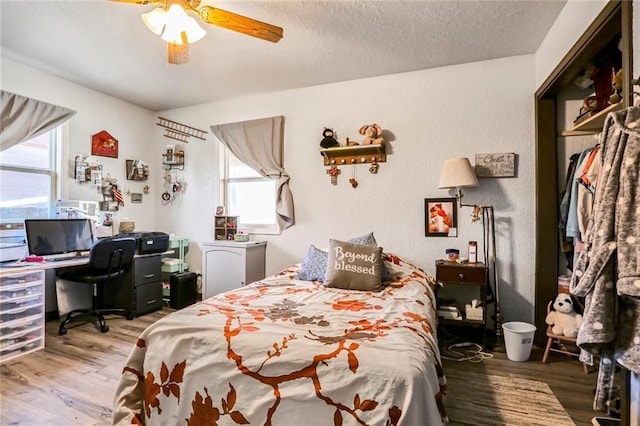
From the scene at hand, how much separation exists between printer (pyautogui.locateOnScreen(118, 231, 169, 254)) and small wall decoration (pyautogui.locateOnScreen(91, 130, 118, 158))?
0.98 metres

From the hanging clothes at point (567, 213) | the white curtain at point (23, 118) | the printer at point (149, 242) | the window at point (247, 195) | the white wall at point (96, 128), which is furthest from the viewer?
the window at point (247, 195)

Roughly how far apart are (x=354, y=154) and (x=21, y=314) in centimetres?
323

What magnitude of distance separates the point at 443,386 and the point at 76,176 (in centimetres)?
399

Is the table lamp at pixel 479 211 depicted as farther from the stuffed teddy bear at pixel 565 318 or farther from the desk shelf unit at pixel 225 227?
the desk shelf unit at pixel 225 227

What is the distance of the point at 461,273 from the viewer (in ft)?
8.66

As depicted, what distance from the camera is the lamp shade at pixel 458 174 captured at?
267 cm

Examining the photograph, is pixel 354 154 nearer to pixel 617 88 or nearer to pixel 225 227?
pixel 225 227

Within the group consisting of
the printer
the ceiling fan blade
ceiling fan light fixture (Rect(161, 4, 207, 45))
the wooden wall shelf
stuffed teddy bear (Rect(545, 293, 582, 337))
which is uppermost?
the ceiling fan blade

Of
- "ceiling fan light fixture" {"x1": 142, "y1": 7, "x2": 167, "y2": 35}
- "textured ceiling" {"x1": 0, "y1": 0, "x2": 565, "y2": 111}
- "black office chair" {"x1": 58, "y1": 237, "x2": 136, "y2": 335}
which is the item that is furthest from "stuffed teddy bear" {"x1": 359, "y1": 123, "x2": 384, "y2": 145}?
"black office chair" {"x1": 58, "y1": 237, "x2": 136, "y2": 335}

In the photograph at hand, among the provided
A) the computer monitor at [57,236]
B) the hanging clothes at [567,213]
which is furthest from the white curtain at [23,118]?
the hanging clothes at [567,213]

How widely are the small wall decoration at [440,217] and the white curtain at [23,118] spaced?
3.76 meters

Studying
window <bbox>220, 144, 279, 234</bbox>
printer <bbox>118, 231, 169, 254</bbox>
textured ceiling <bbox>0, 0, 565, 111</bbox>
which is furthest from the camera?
window <bbox>220, 144, 279, 234</bbox>

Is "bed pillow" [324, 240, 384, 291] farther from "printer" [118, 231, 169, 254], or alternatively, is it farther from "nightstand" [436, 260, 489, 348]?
"printer" [118, 231, 169, 254]

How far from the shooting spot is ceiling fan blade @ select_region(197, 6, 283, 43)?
1824 mm
